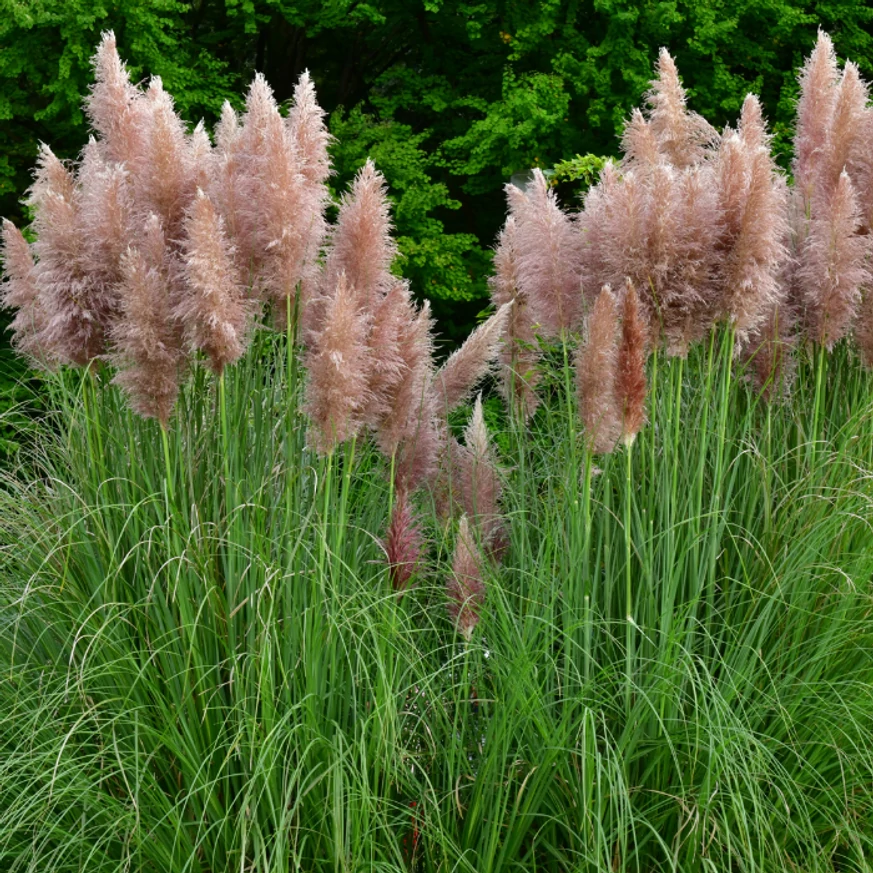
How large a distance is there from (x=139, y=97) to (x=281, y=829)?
223 centimetres

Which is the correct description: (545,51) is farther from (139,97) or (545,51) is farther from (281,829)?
(281,829)

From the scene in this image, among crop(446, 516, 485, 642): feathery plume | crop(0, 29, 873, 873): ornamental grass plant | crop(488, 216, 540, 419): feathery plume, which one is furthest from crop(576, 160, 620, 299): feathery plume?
crop(446, 516, 485, 642): feathery plume

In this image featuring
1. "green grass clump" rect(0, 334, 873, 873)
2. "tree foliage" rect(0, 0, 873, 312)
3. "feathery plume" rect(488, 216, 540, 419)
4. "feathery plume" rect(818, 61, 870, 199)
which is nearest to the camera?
"green grass clump" rect(0, 334, 873, 873)

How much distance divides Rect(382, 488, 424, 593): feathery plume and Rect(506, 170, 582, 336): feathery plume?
833mm

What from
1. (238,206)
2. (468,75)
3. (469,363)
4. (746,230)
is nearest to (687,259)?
(746,230)

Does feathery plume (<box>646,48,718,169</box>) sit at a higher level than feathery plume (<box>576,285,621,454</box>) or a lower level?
higher

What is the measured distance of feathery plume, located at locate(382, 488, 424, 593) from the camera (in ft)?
10.4

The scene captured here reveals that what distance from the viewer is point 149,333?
10.5ft

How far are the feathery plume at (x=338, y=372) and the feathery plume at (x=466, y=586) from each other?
40 centimetres

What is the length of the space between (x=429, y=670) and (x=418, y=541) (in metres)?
0.35

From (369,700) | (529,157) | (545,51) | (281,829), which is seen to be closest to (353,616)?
(369,700)

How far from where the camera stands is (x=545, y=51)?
33.7 feet

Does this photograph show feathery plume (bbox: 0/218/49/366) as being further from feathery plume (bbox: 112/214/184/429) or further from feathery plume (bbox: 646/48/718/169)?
feathery plume (bbox: 646/48/718/169)

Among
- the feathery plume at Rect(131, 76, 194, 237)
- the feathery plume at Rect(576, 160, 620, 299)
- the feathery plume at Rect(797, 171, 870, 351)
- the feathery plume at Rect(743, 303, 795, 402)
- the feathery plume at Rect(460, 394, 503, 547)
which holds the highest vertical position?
the feathery plume at Rect(131, 76, 194, 237)
